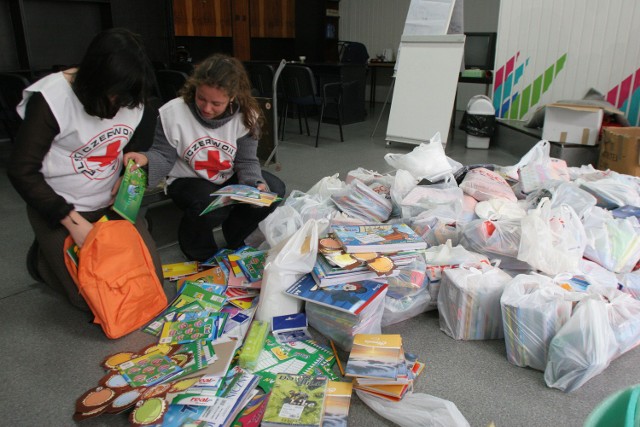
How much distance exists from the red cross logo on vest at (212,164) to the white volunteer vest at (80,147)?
1.15 feet

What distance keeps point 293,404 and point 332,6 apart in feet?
25.8

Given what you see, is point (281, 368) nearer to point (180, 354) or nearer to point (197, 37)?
point (180, 354)

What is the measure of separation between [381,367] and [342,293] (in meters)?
0.31

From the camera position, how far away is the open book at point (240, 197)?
1.83 metres

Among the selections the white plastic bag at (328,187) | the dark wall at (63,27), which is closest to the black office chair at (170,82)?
the dark wall at (63,27)

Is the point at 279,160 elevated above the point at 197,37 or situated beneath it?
situated beneath

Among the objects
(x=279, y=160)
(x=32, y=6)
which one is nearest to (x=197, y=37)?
(x=32, y=6)

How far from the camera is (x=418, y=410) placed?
1243 millimetres

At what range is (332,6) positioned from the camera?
7996mm

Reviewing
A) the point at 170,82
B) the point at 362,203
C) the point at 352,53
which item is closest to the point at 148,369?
the point at 362,203

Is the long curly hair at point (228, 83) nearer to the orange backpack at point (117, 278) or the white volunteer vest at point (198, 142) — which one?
the white volunteer vest at point (198, 142)

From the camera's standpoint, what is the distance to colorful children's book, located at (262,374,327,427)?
1.18 m

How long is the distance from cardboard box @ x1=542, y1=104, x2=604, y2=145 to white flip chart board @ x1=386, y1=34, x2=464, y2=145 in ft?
2.87

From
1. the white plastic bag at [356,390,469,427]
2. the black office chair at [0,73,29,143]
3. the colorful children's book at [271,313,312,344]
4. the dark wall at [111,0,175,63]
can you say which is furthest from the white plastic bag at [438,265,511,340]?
the dark wall at [111,0,175,63]
